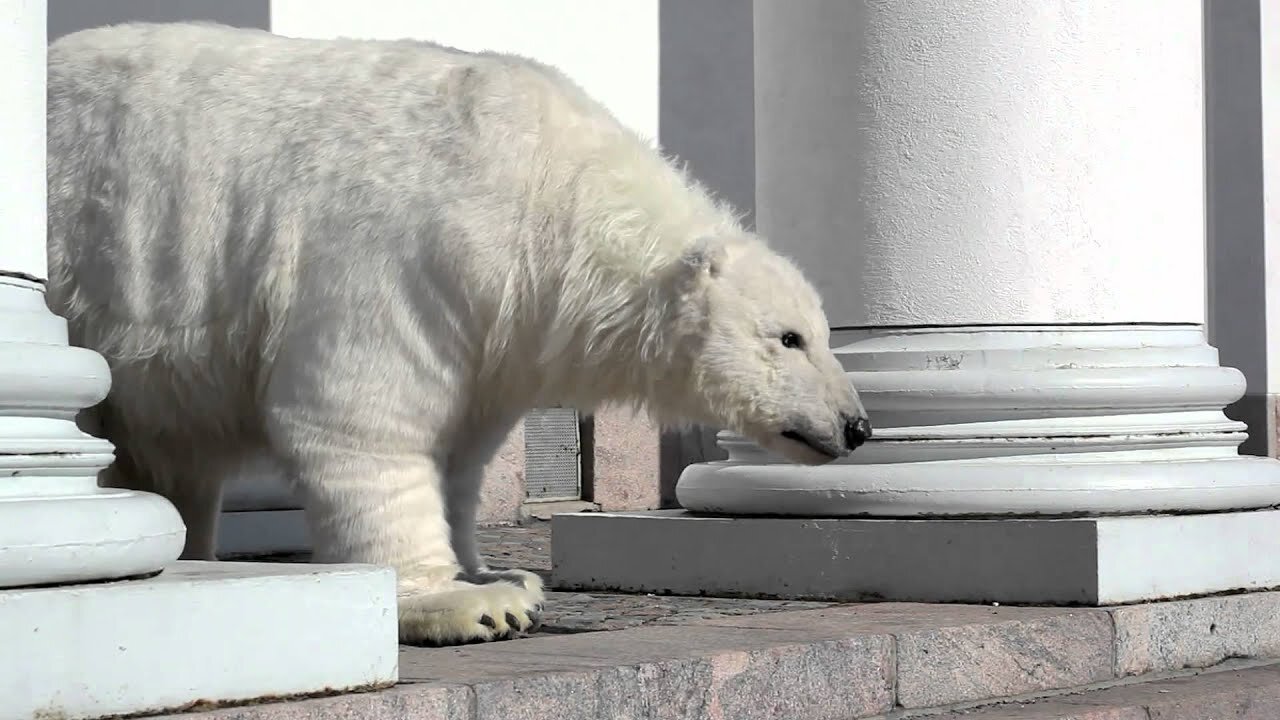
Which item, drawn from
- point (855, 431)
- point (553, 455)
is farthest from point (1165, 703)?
point (553, 455)

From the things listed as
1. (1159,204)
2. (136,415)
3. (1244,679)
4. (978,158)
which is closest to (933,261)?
(978,158)

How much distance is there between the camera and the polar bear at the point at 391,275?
4.54m

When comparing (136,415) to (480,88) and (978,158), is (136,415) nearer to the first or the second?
(480,88)

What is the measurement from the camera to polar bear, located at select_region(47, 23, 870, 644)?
4543 millimetres

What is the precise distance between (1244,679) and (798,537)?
133cm

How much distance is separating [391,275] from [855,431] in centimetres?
123

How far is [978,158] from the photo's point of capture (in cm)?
557

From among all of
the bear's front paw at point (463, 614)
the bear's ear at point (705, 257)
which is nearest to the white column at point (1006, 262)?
the bear's ear at point (705, 257)

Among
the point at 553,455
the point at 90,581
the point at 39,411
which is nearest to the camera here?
the point at 90,581

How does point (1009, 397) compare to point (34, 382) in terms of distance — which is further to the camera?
point (1009, 397)

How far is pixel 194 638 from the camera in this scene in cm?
320

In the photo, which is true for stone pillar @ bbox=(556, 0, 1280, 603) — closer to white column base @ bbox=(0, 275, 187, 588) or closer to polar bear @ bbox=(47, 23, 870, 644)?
polar bear @ bbox=(47, 23, 870, 644)

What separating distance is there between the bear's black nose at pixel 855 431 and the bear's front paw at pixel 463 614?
Result: 94cm

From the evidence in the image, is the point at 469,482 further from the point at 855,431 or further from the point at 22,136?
the point at 22,136
